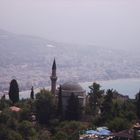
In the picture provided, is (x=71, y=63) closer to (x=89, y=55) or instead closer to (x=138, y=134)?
(x=89, y=55)

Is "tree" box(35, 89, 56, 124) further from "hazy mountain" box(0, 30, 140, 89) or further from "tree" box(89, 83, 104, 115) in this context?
"hazy mountain" box(0, 30, 140, 89)

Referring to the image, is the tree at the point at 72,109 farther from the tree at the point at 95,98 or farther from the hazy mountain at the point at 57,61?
the hazy mountain at the point at 57,61

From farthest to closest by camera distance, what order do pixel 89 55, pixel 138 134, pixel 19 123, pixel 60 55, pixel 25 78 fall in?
pixel 89 55, pixel 60 55, pixel 25 78, pixel 19 123, pixel 138 134

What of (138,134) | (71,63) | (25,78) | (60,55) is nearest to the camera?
(138,134)

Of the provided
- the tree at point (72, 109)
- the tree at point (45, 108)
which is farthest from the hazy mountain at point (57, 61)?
the tree at point (72, 109)

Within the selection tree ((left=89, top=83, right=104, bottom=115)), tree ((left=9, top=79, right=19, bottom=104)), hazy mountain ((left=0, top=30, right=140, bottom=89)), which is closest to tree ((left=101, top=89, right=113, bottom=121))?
tree ((left=89, top=83, right=104, bottom=115))

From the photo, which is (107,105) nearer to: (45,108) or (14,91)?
(45,108)

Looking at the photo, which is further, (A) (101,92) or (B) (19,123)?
(A) (101,92)

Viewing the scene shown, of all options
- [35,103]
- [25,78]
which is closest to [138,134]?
[35,103]
